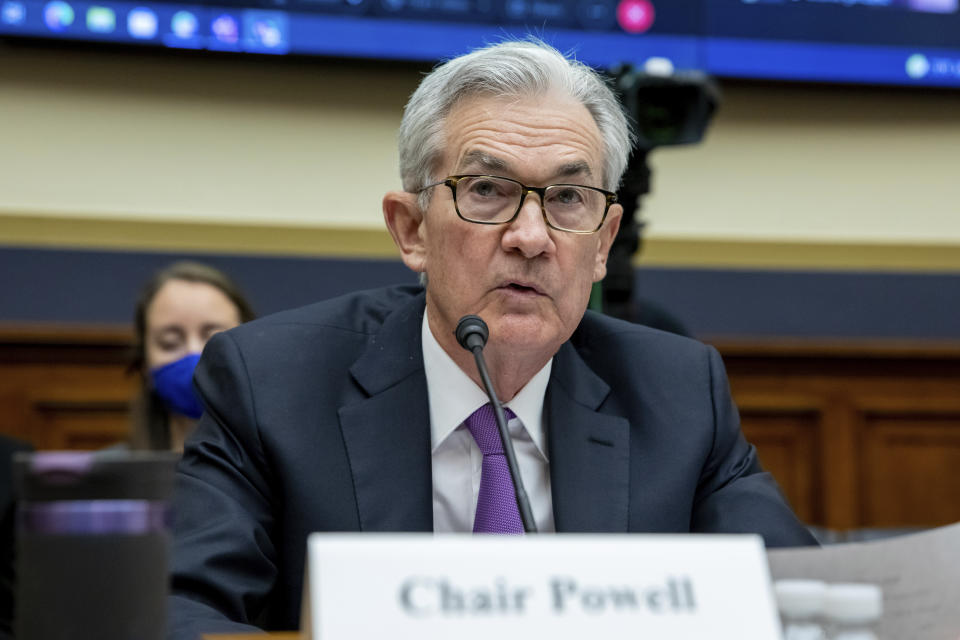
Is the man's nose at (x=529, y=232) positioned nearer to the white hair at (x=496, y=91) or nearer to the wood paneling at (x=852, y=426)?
the white hair at (x=496, y=91)

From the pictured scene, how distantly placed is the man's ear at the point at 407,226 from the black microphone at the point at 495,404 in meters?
0.34

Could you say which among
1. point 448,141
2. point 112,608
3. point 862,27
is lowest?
point 112,608

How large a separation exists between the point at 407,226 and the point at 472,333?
42 centimetres

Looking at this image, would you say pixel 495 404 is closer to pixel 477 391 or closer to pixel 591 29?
pixel 477 391

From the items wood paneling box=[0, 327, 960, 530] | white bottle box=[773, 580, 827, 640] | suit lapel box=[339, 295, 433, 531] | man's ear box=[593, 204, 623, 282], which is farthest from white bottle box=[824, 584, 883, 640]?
wood paneling box=[0, 327, 960, 530]

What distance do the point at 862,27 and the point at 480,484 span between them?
2.53 m

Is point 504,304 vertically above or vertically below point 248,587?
above

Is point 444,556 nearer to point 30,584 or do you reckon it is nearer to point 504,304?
point 30,584

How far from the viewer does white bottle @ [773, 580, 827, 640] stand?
915mm

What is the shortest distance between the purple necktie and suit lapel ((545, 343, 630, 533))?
0.24 feet

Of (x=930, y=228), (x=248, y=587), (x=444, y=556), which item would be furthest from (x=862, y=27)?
(x=444, y=556)

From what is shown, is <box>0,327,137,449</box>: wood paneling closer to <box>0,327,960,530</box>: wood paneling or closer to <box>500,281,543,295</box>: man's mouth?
<box>0,327,960,530</box>: wood paneling

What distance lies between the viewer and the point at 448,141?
1.72 m

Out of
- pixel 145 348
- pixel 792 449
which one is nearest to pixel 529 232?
pixel 145 348
